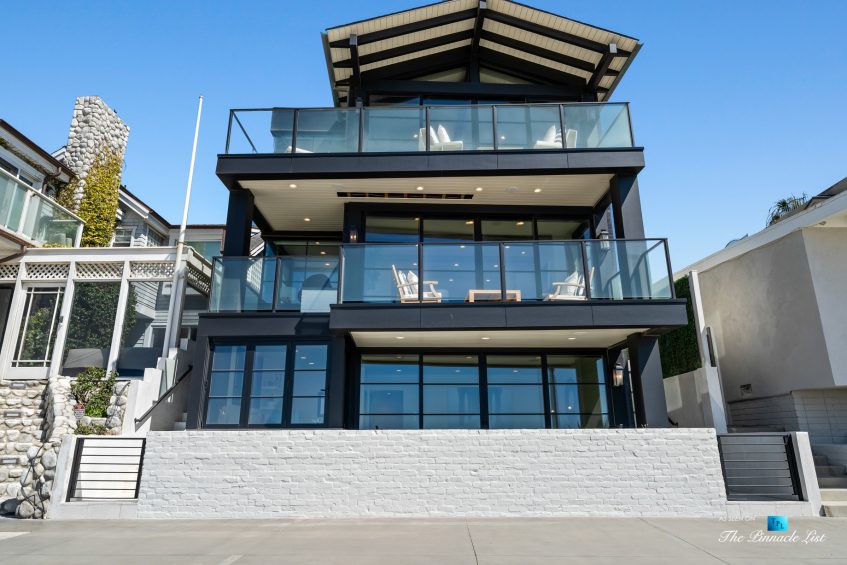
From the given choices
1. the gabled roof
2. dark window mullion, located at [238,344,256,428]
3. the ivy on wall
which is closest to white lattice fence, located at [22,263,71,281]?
the ivy on wall

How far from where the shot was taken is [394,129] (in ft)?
36.6

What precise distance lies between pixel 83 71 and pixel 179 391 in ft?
41.5

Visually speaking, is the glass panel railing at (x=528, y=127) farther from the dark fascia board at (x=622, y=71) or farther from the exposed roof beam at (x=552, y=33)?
the dark fascia board at (x=622, y=71)

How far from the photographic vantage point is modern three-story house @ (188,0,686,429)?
31.2 feet

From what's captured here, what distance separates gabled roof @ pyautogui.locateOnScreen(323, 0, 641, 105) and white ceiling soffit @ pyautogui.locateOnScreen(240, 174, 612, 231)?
3.30 m

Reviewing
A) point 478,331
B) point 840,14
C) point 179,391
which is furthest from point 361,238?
point 840,14

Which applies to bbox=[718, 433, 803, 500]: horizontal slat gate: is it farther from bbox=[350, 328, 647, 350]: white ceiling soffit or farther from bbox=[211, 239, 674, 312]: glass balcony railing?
bbox=[211, 239, 674, 312]: glass balcony railing

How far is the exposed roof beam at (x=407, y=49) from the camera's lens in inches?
511

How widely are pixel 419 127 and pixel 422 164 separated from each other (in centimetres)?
90

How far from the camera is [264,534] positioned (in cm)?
683

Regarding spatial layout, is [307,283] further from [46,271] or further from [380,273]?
[46,271]

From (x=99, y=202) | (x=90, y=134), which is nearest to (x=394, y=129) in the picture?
(x=99, y=202)

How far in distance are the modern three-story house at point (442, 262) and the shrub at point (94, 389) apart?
2.14 metres

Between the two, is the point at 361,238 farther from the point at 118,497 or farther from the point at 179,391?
the point at 118,497
